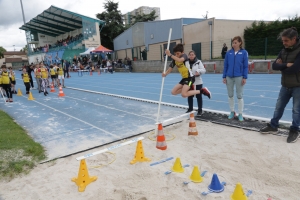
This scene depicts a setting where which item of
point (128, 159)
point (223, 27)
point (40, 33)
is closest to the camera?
point (128, 159)

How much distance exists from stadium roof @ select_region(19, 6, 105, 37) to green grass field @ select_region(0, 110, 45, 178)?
129 feet

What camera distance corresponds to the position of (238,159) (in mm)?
3793

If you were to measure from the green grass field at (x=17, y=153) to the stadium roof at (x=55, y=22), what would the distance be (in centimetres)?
3938

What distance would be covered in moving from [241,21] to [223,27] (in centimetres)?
290

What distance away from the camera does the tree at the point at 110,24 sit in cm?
4653

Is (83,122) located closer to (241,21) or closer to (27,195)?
(27,195)

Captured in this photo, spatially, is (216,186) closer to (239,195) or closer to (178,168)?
(239,195)

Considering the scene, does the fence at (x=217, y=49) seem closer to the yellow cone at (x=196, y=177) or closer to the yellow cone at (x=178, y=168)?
the yellow cone at (x=178, y=168)

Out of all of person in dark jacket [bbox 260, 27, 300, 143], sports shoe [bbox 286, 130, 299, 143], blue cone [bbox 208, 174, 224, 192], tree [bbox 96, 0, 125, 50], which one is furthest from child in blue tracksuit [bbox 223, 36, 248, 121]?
tree [bbox 96, 0, 125, 50]

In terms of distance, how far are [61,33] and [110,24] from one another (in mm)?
16440

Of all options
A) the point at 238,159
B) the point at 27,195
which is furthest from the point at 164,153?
the point at 27,195

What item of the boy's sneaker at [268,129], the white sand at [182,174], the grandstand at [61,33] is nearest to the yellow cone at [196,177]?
the white sand at [182,174]

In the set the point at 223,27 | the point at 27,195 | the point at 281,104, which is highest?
the point at 223,27

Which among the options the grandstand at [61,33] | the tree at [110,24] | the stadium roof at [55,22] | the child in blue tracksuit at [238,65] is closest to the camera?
the child in blue tracksuit at [238,65]
